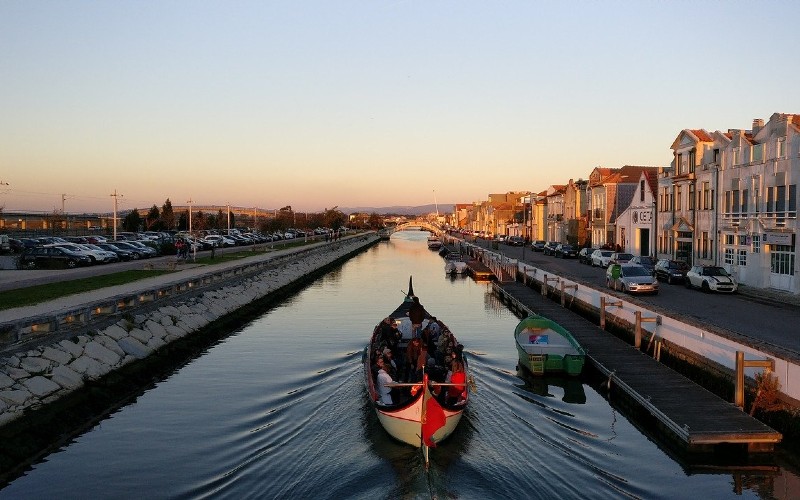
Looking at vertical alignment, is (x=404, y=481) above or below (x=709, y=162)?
below

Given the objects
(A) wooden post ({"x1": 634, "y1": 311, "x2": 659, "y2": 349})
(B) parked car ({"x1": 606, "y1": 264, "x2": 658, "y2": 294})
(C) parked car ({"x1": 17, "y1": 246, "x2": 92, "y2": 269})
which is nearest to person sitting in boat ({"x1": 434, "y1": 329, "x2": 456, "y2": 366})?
(A) wooden post ({"x1": 634, "y1": 311, "x2": 659, "y2": 349})

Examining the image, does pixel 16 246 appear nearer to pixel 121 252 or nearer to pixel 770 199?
pixel 121 252

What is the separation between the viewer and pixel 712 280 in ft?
128

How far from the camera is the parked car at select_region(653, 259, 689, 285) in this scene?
44.2 metres

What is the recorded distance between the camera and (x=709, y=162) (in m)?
48.9

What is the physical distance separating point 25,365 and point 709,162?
44517mm

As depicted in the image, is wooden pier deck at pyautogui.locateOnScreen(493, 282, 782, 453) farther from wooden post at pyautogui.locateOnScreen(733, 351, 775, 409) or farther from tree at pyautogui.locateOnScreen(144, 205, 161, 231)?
tree at pyautogui.locateOnScreen(144, 205, 161, 231)

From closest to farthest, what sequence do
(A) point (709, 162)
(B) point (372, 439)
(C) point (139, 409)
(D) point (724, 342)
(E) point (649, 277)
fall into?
1. (B) point (372, 439)
2. (D) point (724, 342)
3. (C) point (139, 409)
4. (E) point (649, 277)
5. (A) point (709, 162)

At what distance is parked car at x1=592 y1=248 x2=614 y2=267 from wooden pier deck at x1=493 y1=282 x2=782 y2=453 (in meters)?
30.9

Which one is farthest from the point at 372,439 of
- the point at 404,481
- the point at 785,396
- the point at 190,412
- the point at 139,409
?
the point at 785,396

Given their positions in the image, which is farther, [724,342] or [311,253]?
[311,253]

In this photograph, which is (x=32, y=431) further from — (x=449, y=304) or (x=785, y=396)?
(x=449, y=304)

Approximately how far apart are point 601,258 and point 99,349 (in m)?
45.2

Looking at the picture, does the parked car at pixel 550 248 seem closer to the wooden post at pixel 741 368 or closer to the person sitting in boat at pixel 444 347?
the person sitting in boat at pixel 444 347
